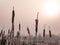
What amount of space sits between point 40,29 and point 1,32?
2.88 ft

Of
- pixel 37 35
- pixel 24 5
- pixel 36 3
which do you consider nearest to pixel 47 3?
pixel 36 3

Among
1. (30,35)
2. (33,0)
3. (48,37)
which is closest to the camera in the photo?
(48,37)

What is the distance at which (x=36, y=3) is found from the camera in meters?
4.43

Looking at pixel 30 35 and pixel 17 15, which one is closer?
pixel 30 35

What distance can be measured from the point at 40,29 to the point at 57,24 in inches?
15.4

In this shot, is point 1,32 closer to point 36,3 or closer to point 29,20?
point 29,20

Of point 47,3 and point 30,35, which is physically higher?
point 47,3

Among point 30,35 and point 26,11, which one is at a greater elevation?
point 26,11

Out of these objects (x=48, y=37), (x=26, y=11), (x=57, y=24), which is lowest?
(x=48, y=37)

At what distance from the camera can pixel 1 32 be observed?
4328 mm

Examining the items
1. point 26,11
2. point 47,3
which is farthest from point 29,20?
point 47,3

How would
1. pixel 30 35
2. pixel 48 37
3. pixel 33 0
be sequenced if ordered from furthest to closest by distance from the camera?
pixel 33 0 < pixel 30 35 < pixel 48 37

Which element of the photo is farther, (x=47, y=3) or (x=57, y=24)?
(x=47, y=3)

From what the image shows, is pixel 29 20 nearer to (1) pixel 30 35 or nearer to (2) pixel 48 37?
(1) pixel 30 35
